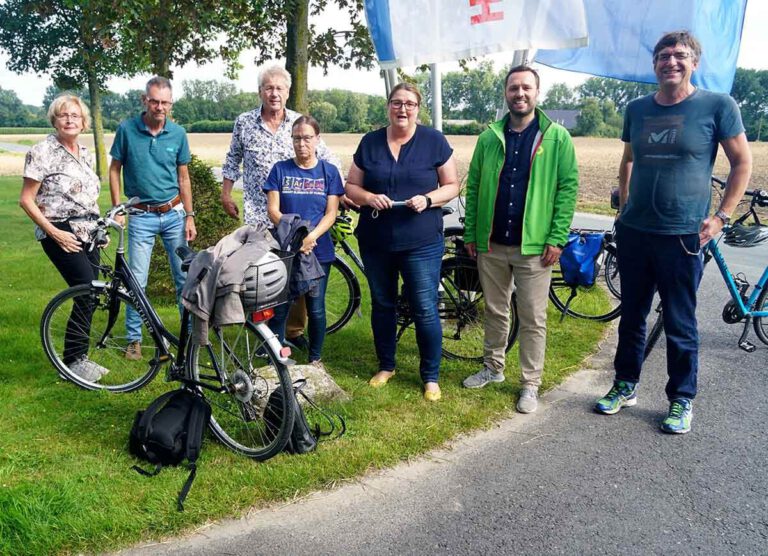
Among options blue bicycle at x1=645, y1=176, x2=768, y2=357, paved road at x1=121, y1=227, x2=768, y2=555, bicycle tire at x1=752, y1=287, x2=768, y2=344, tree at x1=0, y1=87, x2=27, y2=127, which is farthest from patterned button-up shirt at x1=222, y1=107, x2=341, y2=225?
tree at x1=0, y1=87, x2=27, y2=127

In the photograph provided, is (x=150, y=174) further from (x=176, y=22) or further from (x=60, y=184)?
(x=176, y=22)

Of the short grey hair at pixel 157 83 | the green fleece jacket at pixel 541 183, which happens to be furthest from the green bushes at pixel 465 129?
the green fleece jacket at pixel 541 183

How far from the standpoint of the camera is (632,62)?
17.5 ft

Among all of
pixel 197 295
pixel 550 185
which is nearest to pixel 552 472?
pixel 550 185

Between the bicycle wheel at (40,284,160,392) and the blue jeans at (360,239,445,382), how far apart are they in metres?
1.53

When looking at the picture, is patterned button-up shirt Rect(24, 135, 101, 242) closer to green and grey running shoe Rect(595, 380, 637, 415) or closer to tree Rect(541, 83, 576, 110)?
green and grey running shoe Rect(595, 380, 637, 415)

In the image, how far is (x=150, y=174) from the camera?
15.0 ft

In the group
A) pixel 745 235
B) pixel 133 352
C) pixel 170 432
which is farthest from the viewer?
pixel 745 235

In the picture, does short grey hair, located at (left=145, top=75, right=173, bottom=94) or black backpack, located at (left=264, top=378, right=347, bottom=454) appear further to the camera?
short grey hair, located at (left=145, top=75, right=173, bottom=94)

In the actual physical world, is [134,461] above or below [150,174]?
below

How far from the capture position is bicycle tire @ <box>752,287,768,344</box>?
16.7 ft

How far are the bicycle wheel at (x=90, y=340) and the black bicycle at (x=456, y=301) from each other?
176cm

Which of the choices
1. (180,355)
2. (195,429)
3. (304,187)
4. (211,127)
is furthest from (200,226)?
(211,127)

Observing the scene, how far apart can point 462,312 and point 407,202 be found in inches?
56.7
